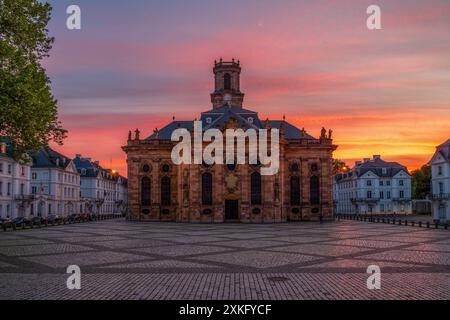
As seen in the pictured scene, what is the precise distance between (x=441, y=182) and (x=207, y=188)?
33.9 meters

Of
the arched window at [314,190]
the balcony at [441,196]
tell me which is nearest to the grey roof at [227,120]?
the arched window at [314,190]

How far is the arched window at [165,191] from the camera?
6962 centimetres

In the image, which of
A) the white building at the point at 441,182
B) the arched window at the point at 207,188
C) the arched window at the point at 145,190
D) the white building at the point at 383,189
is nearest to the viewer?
the arched window at the point at 207,188

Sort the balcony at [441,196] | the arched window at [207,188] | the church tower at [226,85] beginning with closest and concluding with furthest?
the arched window at [207,188] < the balcony at [441,196] < the church tower at [226,85]

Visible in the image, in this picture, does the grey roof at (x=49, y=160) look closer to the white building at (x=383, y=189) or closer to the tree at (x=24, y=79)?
the tree at (x=24, y=79)

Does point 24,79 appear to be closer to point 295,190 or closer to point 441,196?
point 295,190

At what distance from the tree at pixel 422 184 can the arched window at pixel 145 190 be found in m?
75.8

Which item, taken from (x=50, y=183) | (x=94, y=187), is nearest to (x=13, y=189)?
(x=50, y=183)

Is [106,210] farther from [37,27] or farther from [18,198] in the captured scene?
[37,27]

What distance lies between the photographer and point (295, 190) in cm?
6856

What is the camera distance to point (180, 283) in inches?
594

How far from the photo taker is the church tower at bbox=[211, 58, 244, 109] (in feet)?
269

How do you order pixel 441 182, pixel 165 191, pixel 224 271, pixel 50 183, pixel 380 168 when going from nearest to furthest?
pixel 224 271 → pixel 441 182 → pixel 165 191 → pixel 50 183 → pixel 380 168
